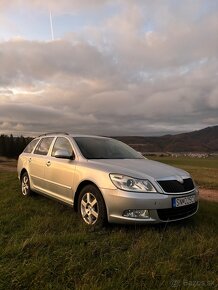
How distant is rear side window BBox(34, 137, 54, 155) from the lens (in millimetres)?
6996

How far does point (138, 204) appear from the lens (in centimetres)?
448

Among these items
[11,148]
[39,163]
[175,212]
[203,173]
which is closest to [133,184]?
[175,212]

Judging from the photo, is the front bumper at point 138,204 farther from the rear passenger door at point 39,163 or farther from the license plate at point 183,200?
the rear passenger door at point 39,163

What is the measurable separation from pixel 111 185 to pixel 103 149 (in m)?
1.66

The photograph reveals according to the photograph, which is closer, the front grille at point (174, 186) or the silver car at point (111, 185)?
the silver car at point (111, 185)

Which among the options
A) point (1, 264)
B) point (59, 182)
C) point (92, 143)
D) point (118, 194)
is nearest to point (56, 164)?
point (59, 182)

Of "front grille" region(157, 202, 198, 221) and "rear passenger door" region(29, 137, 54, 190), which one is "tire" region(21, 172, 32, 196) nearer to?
"rear passenger door" region(29, 137, 54, 190)

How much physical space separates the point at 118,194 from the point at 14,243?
1.61 meters

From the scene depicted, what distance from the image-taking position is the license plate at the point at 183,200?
4.70m

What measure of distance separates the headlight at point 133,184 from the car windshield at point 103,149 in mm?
1201

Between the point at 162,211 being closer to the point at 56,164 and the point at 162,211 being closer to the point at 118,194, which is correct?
the point at 118,194

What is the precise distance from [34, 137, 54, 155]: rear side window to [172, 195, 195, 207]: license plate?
3.35m

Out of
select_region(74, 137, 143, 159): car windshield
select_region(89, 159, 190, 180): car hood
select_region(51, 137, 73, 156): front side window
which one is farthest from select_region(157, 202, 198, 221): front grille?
select_region(51, 137, 73, 156): front side window

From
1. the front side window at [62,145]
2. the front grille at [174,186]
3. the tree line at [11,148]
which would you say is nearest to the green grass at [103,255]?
the front grille at [174,186]
